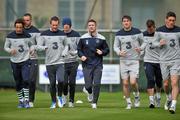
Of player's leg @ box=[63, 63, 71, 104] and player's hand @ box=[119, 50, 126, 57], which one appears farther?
player's leg @ box=[63, 63, 71, 104]

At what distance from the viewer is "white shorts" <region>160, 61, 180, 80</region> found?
16766 millimetres

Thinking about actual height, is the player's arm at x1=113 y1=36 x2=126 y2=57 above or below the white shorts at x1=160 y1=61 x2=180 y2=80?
above

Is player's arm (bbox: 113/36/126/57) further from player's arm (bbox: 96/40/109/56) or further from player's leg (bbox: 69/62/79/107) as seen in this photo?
player's leg (bbox: 69/62/79/107)

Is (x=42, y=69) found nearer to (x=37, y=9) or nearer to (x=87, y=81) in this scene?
(x=37, y=9)

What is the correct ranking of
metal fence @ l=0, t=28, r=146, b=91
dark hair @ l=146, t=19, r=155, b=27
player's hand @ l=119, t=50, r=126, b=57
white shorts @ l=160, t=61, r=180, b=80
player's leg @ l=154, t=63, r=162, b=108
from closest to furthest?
1. white shorts @ l=160, t=61, r=180, b=80
2. player's hand @ l=119, t=50, r=126, b=57
3. dark hair @ l=146, t=19, r=155, b=27
4. player's leg @ l=154, t=63, r=162, b=108
5. metal fence @ l=0, t=28, r=146, b=91

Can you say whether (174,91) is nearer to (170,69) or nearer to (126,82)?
(170,69)

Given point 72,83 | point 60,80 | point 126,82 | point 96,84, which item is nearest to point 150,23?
point 126,82

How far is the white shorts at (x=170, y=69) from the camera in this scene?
1677 centimetres

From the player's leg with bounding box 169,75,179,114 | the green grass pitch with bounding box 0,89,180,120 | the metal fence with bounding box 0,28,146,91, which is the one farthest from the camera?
the metal fence with bounding box 0,28,146,91

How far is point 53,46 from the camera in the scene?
18.3m

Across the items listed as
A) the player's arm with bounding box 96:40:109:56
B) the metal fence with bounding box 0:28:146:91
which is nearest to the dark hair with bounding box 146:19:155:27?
the player's arm with bounding box 96:40:109:56

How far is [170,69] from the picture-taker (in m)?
16.9

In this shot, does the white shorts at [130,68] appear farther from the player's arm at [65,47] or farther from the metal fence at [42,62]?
the metal fence at [42,62]

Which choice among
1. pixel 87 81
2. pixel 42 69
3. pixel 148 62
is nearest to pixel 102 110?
pixel 87 81
